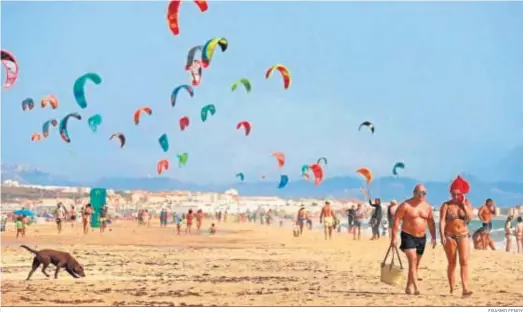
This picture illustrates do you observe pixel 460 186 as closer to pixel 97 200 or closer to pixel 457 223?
pixel 457 223

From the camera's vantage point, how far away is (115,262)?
44.9 feet

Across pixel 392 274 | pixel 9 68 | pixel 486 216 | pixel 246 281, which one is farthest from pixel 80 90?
pixel 392 274

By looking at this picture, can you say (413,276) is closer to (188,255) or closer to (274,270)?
(274,270)

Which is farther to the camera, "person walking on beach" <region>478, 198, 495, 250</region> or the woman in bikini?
"person walking on beach" <region>478, 198, 495, 250</region>

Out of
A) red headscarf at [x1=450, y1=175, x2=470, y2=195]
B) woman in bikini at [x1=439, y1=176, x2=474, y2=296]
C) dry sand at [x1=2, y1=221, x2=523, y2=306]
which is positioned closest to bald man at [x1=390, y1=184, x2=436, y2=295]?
woman in bikini at [x1=439, y1=176, x2=474, y2=296]

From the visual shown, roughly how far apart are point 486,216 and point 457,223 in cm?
742

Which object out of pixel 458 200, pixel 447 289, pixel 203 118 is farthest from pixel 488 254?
pixel 203 118

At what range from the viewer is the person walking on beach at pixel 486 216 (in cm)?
1614

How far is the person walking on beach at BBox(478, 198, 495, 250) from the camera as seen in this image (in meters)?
16.1

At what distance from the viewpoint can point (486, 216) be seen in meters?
16.3

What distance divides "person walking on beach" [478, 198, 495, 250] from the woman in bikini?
7.11 meters

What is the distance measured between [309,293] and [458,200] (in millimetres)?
1852

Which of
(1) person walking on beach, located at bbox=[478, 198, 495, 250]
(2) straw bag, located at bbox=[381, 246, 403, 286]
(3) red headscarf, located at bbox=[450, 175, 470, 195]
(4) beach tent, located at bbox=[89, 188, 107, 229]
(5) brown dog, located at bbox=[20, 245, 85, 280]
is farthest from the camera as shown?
(4) beach tent, located at bbox=[89, 188, 107, 229]

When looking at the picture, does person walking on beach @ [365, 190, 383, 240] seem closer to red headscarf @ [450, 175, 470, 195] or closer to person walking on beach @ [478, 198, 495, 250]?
person walking on beach @ [478, 198, 495, 250]
